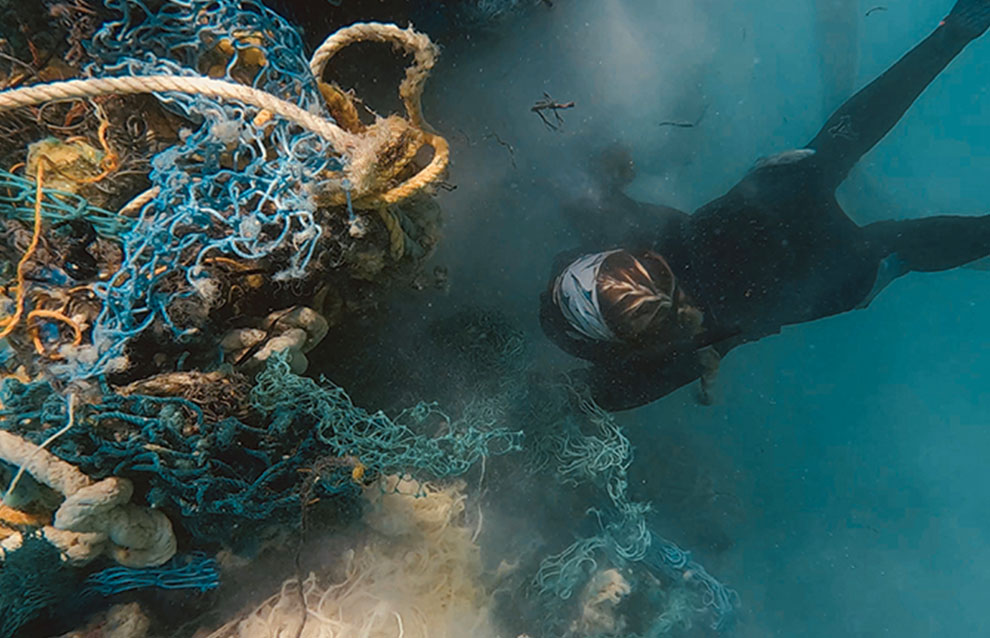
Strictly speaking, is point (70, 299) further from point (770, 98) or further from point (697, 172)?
point (770, 98)

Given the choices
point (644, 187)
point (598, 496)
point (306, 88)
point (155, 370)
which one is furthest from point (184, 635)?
point (644, 187)

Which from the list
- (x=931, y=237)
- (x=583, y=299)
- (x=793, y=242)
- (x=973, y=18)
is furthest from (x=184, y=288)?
(x=973, y=18)

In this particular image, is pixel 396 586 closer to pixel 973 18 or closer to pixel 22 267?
pixel 22 267

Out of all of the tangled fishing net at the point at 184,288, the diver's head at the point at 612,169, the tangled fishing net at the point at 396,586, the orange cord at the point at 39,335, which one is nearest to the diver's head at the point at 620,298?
the tangled fishing net at the point at 184,288

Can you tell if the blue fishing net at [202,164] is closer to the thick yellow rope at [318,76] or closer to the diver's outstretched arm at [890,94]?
the thick yellow rope at [318,76]

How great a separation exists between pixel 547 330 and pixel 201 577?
9.00 ft

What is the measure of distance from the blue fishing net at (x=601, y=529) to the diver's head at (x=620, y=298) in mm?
986

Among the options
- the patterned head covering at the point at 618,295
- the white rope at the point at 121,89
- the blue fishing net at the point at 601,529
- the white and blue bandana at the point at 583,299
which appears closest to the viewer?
the white rope at the point at 121,89

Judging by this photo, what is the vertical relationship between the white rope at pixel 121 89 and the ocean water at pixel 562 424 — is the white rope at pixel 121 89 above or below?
above

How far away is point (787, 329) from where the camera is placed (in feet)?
54.0

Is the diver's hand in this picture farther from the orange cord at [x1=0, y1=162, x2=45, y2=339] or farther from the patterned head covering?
the orange cord at [x1=0, y1=162, x2=45, y2=339]

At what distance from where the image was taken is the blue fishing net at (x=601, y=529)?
171 inches

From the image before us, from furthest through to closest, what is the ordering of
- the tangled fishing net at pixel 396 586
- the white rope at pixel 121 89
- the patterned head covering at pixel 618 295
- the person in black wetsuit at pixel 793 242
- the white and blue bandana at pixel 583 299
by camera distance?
1. the person in black wetsuit at pixel 793 242
2. the white and blue bandana at pixel 583 299
3. the patterned head covering at pixel 618 295
4. the tangled fishing net at pixel 396 586
5. the white rope at pixel 121 89

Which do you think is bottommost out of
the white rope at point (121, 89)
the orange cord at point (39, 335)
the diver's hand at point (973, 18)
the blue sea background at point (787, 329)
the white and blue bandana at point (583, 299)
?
the blue sea background at point (787, 329)
